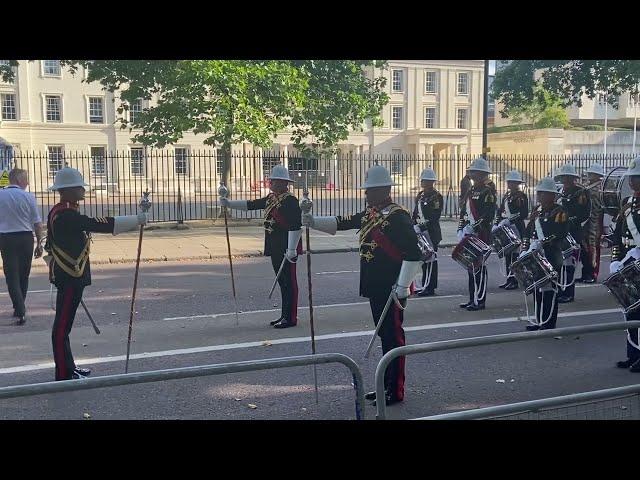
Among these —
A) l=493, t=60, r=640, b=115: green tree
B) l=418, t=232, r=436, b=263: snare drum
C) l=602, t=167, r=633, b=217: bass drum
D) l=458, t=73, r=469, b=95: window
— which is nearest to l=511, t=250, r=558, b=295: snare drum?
l=418, t=232, r=436, b=263: snare drum

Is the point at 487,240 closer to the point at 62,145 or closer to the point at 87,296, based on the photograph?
the point at 87,296

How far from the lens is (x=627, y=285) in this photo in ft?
22.2

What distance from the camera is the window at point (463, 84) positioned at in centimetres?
6184

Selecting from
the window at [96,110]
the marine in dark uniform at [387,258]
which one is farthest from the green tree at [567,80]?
the window at [96,110]

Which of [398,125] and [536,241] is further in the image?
[398,125]

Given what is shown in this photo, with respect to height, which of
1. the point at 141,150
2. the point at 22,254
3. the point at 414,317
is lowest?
the point at 414,317

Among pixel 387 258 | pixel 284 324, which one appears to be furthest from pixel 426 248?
pixel 387 258

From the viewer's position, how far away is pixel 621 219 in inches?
277

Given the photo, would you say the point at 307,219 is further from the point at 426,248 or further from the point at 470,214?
the point at 470,214

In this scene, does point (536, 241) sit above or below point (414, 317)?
above

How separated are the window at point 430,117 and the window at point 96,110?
28.7m

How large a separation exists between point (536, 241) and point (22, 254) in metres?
7.17

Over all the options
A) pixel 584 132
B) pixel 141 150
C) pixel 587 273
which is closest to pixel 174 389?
pixel 587 273
